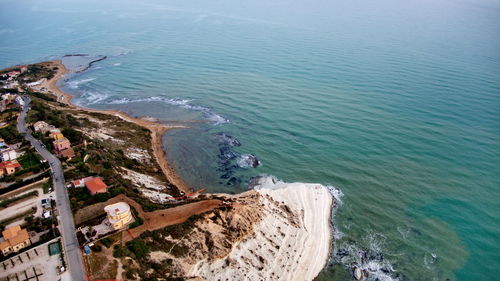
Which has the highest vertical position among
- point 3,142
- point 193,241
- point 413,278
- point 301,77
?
point 301,77

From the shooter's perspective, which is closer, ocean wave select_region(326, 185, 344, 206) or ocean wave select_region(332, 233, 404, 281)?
ocean wave select_region(332, 233, 404, 281)

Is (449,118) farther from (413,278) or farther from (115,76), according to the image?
(115,76)

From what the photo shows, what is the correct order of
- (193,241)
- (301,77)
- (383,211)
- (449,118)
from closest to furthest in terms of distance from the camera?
(193,241) < (383,211) < (449,118) < (301,77)

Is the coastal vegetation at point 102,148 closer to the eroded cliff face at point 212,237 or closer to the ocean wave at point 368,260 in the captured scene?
the eroded cliff face at point 212,237

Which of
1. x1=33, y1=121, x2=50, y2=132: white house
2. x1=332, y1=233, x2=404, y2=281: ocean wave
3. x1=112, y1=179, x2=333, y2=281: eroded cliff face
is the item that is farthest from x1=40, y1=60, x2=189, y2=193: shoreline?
x1=332, y1=233, x2=404, y2=281: ocean wave

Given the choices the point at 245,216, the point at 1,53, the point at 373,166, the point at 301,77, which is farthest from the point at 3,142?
the point at 1,53

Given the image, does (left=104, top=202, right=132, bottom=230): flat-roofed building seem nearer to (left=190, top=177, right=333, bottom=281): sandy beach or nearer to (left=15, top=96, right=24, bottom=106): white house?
(left=190, top=177, right=333, bottom=281): sandy beach

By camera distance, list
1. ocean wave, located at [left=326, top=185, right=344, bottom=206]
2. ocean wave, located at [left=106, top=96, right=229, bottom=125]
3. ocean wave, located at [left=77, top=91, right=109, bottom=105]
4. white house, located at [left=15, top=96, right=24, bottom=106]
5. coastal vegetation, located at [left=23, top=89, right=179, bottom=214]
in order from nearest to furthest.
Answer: coastal vegetation, located at [left=23, top=89, right=179, bottom=214] < ocean wave, located at [left=326, top=185, right=344, bottom=206] < white house, located at [left=15, top=96, right=24, bottom=106] < ocean wave, located at [left=106, top=96, right=229, bottom=125] < ocean wave, located at [left=77, top=91, right=109, bottom=105]

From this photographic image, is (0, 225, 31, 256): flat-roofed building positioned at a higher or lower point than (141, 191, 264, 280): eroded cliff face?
higher

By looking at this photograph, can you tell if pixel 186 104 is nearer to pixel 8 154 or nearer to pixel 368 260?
pixel 8 154
